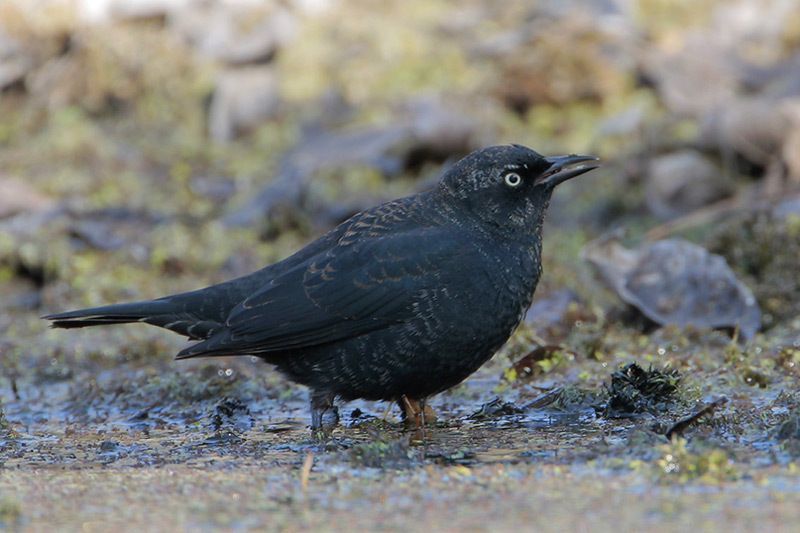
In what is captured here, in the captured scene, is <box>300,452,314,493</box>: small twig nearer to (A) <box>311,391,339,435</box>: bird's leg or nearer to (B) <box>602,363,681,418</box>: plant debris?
(A) <box>311,391,339,435</box>: bird's leg

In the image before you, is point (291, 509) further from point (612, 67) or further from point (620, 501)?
point (612, 67)

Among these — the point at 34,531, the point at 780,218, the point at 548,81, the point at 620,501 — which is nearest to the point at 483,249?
the point at 620,501

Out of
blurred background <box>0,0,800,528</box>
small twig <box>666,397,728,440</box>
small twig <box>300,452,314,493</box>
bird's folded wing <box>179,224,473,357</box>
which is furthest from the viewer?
blurred background <box>0,0,800,528</box>

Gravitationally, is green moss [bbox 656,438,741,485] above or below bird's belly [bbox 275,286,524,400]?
below

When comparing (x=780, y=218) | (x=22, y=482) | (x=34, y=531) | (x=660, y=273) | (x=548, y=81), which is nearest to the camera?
(x=34, y=531)

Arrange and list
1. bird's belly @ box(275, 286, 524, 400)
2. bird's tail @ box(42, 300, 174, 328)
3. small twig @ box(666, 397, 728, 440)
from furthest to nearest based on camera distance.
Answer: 1. bird's tail @ box(42, 300, 174, 328)
2. bird's belly @ box(275, 286, 524, 400)
3. small twig @ box(666, 397, 728, 440)

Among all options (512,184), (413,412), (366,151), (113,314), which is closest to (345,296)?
(413,412)

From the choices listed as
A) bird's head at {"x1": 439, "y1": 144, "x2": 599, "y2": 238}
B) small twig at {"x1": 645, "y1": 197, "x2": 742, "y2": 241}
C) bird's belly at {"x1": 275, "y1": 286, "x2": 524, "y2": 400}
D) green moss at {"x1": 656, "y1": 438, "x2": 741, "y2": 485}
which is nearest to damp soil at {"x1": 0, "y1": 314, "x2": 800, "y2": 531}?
green moss at {"x1": 656, "y1": 438, "x2": 741, "y2": 485}

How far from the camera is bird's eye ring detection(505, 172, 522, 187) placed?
554cm

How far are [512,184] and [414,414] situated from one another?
1158mm

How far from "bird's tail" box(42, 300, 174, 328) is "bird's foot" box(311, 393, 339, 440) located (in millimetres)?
916

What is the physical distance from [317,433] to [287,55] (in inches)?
281

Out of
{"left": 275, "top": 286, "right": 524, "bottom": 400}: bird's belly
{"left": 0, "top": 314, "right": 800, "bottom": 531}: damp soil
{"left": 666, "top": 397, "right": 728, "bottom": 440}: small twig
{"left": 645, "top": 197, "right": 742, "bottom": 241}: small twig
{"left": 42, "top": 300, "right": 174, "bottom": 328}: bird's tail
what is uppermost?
{"left": 645, "top": 197, "right": 742, "bottom": 241}: small twig

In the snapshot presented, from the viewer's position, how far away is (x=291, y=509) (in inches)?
146
